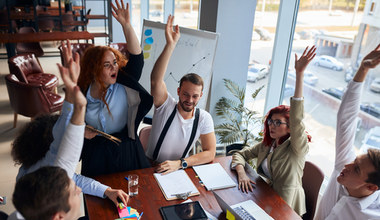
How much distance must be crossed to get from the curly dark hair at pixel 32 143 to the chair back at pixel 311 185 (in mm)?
1894

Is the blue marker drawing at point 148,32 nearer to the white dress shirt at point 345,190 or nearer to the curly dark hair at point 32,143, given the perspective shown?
the curly dark hair at point 32,143

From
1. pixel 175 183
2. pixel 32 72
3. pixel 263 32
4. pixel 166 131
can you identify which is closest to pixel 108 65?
pixel 166 131

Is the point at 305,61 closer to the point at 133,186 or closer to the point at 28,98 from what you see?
the point at 133,186

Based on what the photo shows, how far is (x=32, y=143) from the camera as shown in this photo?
6.34ft

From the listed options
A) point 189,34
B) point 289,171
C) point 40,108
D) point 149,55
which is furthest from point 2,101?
point 289,171

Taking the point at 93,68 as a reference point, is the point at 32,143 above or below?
below

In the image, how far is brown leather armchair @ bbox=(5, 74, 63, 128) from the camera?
15.4 feet

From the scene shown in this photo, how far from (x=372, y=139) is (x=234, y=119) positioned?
1526 millimetres

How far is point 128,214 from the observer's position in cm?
203

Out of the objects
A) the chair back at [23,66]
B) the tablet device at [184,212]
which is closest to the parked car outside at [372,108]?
the tablet device at [184,212]

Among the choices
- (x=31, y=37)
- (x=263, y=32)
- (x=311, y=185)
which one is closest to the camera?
(x=311, y=185)

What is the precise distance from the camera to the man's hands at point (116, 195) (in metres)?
2.10

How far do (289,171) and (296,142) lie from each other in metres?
0.25

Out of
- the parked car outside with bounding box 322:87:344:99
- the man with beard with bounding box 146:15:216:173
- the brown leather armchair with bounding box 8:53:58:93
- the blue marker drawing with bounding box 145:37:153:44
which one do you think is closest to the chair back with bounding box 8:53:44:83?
the brown leather armchair with bounding box 8:53:58:93
